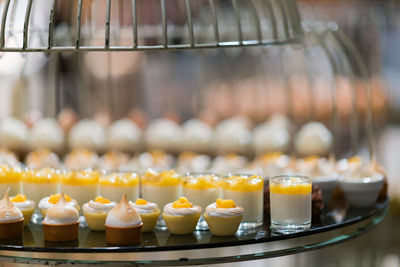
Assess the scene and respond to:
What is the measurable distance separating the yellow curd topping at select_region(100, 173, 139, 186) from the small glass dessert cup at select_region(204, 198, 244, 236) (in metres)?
0.38

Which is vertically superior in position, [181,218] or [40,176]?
[40,176]

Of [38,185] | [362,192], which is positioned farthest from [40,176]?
[362,192]

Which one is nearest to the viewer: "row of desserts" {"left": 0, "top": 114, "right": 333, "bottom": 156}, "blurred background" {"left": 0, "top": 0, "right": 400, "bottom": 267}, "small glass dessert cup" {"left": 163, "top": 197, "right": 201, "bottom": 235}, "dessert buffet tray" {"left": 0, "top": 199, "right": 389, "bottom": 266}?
"dessert buffet tray" {"left": 0, "top": 199, "right": 389, "bottom": 266}

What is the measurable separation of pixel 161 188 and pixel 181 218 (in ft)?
0.90

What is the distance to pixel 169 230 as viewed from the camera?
2152 millimetres

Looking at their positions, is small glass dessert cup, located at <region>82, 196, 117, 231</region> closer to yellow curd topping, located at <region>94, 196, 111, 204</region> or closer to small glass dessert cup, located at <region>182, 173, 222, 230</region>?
yellow curd topping, located at <region>94, 196, 111, 204</region>

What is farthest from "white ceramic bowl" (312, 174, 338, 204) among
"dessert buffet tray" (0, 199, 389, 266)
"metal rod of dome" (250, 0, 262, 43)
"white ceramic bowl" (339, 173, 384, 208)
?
"metal rod of dome" (250, 0, 262, 43)

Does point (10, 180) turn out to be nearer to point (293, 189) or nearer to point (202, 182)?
point (202, 182)

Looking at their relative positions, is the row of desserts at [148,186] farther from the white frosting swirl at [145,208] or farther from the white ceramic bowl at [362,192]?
the white ceramic bowl at [362,192]

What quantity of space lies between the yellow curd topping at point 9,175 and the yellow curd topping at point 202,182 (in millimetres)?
673

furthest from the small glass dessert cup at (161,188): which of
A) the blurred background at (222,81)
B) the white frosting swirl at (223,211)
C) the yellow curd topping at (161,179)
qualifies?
the blurred background at (222,81)

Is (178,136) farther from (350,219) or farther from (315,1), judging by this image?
(315,1)

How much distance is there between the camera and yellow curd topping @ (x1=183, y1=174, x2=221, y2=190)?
7.50 ft

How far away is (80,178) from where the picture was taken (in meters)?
2.40
